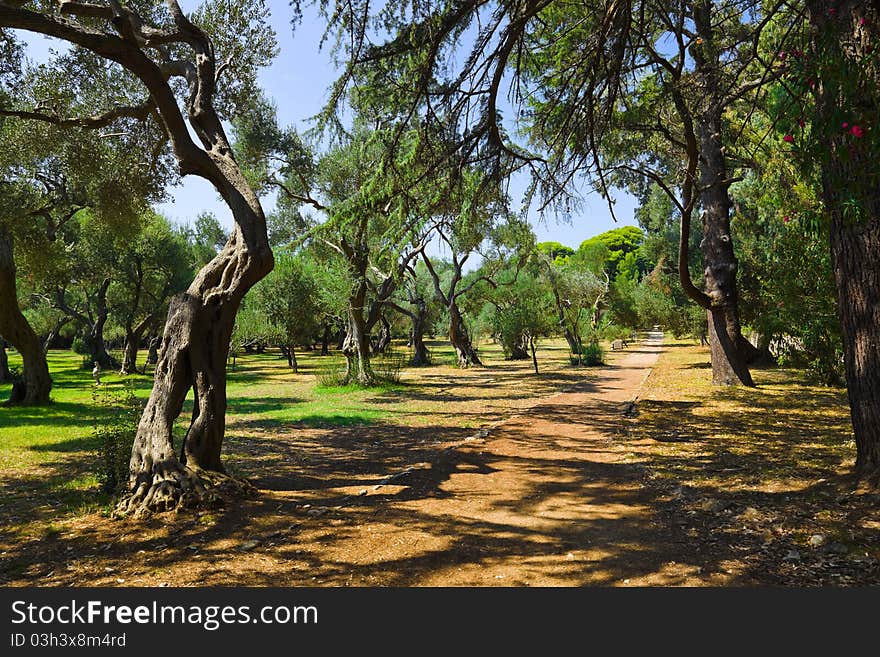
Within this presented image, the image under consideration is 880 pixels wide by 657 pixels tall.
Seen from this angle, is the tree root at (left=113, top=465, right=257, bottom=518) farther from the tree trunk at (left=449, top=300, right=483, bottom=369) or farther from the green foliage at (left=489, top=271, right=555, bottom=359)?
the tree trunk at (left=449, top=300, right=483, bottom=369)

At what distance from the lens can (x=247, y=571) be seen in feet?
12.8

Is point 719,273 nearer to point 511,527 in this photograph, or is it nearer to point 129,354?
point 511,527

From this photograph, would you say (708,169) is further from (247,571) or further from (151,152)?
(247,571)

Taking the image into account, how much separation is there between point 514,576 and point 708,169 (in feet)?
48.1

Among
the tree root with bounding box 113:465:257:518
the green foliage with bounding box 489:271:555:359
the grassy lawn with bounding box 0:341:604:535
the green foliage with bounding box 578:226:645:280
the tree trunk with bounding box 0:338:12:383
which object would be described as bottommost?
the grassy lawn with bounding box 0:341:604:535

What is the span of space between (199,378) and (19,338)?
1213cm

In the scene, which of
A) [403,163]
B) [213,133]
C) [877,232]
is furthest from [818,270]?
[213,133]

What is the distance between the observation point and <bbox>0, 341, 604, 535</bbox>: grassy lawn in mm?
6461

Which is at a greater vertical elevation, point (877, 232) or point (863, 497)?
point (877, 232)

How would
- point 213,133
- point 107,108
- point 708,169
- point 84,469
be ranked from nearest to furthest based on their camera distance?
point 213,133 → point 84,469 → point 107,108 → point 708,169

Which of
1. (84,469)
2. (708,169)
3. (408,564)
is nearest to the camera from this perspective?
(408,564)

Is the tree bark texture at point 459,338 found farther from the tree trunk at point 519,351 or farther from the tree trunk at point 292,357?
the tree trunk at point 292,357

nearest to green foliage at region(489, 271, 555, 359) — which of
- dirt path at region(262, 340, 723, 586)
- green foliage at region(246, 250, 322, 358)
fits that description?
green foliage at region(246, 250, 322, 358)

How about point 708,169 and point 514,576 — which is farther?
point 708,169
